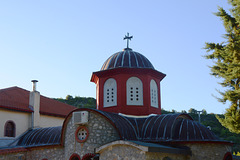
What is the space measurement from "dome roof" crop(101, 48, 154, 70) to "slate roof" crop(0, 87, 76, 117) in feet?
22.6

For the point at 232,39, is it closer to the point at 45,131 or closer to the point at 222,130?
the point at 45,131

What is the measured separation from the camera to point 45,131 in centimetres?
1909

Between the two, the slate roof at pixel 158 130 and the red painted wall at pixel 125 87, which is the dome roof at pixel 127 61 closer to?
the red painted wall at pixel 125 87

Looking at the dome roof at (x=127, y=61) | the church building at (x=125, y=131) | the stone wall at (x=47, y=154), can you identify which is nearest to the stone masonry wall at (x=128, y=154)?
the church building at (x=125, y=131)

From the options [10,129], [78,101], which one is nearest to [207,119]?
[78,101]

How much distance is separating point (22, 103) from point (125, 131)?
1021 cm

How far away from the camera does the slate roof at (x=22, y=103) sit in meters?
20.9

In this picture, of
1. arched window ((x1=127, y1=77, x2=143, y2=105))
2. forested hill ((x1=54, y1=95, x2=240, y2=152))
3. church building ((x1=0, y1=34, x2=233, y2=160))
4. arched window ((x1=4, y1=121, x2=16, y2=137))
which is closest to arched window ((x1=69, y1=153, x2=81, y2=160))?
church building ((x1=0, y1=34, x2=233, y2=160))

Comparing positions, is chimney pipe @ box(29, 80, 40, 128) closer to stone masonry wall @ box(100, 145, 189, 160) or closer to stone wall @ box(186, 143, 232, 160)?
stone masonry wall @ box(100, 145, 189, 160)

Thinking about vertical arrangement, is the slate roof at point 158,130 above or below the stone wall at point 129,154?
above

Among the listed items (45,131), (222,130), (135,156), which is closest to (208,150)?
(135,156)

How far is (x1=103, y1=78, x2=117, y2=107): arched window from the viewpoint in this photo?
18062 mm

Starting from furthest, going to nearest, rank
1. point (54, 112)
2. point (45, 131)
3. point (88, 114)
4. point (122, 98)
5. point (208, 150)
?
1. point (54, 112)
2. point (45, 131)
3. point (122, 98)
4. point (88, 114)
5. point (208, 150)

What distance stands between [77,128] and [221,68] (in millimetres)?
7997
